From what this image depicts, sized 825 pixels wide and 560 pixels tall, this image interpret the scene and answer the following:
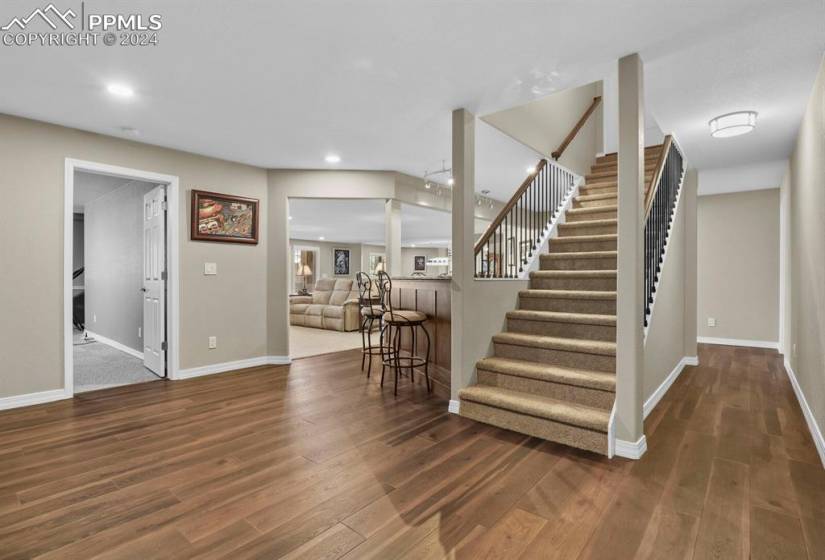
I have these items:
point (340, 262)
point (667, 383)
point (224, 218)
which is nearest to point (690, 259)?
point (667, 383)

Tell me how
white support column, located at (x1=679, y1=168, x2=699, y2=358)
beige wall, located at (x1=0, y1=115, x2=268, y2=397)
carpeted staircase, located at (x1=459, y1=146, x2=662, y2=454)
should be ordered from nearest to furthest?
1. carpeted staircase, located at (x1=459, y1=146, x2=662, y2=454)
2. beige wall, located at (x1=0, y1=115, x2=268, y2=397)
3. white support column, located at (x1=679, y1=168, x2=699, y2=358)

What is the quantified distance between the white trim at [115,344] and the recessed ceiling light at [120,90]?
142 inches

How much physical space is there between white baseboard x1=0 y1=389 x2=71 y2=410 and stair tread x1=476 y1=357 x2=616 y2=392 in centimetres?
366

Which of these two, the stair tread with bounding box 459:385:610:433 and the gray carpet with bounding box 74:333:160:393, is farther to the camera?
the gray carpet with bounding box 74:333:160:393

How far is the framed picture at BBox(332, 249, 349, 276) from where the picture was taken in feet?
48.7

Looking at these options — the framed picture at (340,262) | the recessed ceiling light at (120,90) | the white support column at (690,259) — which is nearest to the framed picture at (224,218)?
the recessed ceiling light at (120,90)

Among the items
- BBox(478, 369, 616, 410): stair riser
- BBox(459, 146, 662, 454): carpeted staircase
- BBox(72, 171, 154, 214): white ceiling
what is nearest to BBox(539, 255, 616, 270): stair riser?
BBox(459, 146, 662, 454): carpeted staircase

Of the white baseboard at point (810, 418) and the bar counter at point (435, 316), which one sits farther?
the bar counter at point (435, 316)

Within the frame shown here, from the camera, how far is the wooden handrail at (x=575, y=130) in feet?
16.3

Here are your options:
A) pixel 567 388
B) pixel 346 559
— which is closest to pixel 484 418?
pixel 567 388

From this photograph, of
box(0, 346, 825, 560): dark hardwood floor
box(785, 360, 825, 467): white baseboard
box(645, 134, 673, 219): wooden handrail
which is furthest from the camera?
box(645, 134, 673, 219): wooden handrail

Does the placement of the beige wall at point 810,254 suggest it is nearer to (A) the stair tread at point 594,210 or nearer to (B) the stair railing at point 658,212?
(B) the stair railing at point 658,212

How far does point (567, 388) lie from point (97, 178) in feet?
20.5

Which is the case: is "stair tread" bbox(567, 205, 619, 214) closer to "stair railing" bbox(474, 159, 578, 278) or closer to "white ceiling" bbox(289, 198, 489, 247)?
"stair railing" bbox(474, 159, 578, 278)
